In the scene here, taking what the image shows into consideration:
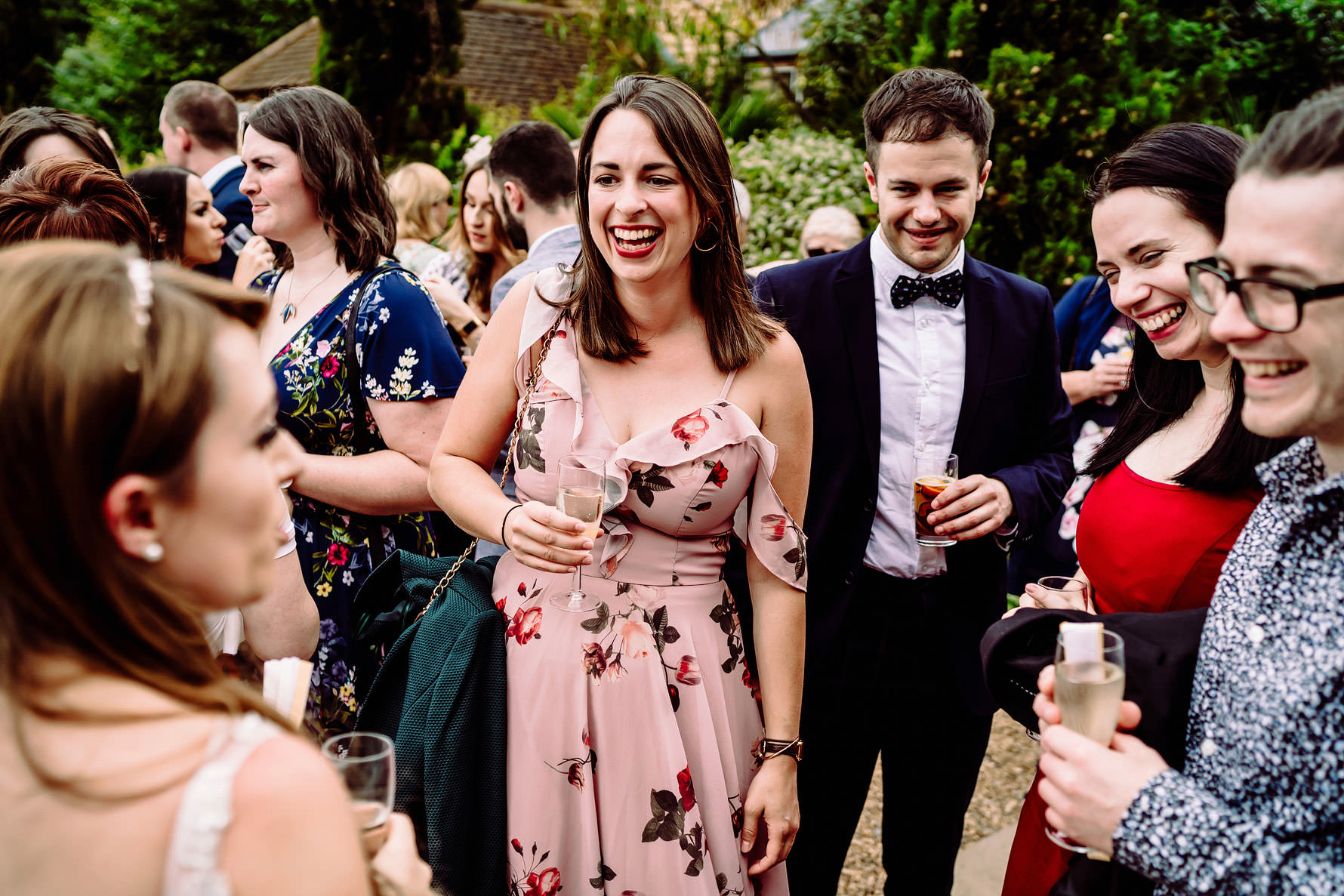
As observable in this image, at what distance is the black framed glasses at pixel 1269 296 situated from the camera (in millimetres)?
1339

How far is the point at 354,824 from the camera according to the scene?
109 cm

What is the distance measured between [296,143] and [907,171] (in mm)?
1968

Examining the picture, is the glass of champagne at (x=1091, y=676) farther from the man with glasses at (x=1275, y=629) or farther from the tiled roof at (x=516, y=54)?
the tiled roof at (x=516, y=54)

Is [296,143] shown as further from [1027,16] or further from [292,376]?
[1027,16]

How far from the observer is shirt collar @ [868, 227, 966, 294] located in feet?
10.1

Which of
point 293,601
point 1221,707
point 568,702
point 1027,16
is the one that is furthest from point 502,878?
point 1027,16

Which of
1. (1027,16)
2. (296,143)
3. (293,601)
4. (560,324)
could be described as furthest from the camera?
(1027,16)

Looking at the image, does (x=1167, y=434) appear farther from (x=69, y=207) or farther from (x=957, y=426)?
(x=69, y=207)

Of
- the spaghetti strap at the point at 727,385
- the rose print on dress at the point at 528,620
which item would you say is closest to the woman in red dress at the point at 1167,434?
the spaghetti strap at the point at 727,385

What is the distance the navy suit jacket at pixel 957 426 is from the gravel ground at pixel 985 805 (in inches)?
46.2

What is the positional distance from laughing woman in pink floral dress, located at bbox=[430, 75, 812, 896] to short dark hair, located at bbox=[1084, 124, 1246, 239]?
900 mm

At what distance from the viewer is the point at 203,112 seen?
6.09m

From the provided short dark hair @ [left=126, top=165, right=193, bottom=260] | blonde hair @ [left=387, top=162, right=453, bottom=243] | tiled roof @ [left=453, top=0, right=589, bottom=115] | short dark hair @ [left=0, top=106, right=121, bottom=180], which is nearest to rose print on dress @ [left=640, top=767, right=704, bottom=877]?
short dark hair @ [left=0, top=106, right=121, bottom=180]

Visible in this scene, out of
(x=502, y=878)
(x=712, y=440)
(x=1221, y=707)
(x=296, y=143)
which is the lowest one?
(x=502, y=878)
